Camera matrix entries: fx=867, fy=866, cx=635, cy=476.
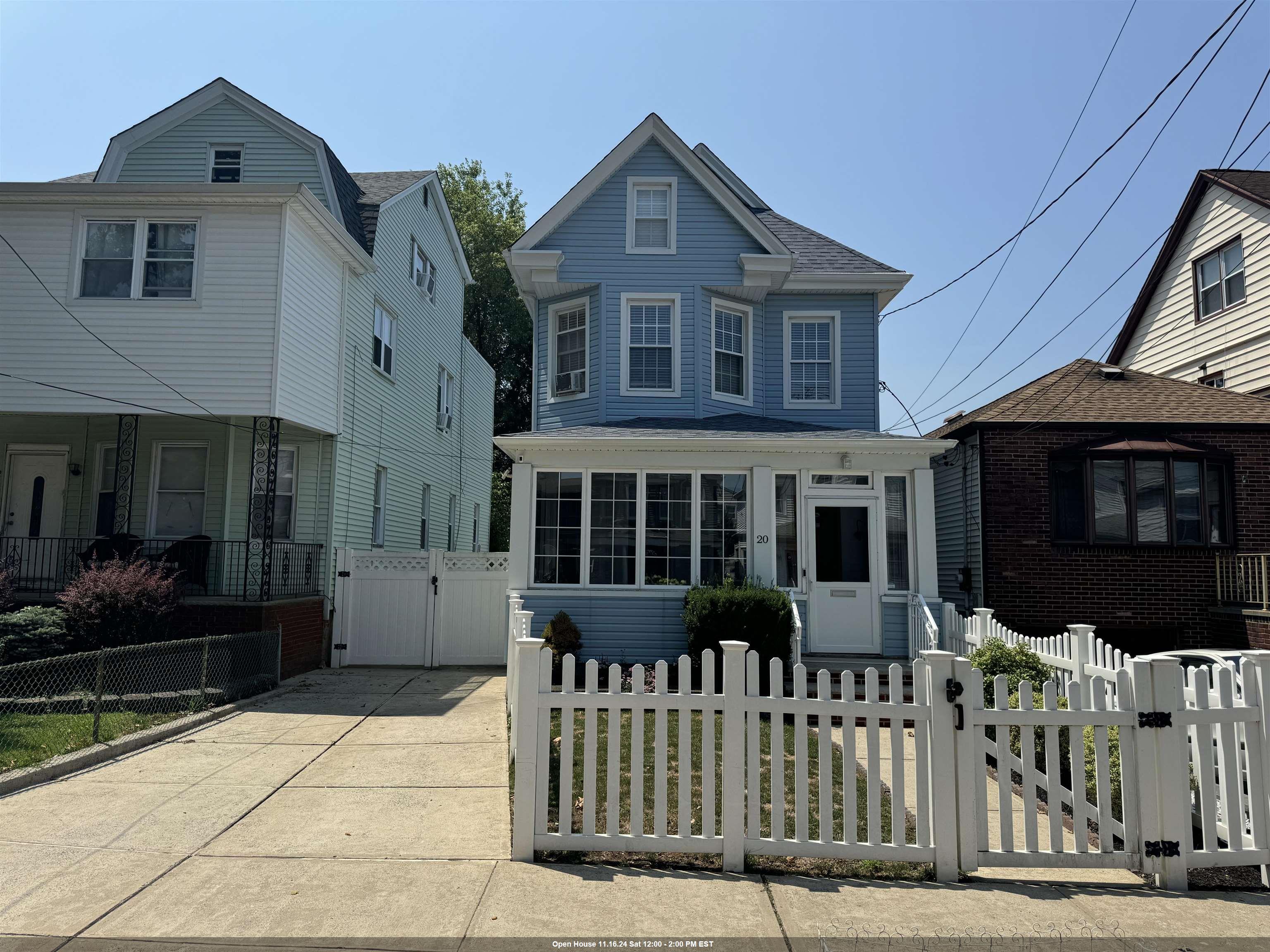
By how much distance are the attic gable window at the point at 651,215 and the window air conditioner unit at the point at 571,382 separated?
2.27 metres

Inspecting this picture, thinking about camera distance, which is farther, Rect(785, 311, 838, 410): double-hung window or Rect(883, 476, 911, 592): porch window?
Rect(785, 311, 838, 410): double-hung window

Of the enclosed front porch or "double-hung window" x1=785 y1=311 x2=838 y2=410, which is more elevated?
"double-hung window" x1=785 y1=311 x2=838 y2=410

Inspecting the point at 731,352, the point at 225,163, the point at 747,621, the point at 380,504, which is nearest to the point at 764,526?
the point at 747,621

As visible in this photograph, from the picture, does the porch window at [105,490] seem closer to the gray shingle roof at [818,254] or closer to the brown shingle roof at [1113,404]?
the gray shingle roof at [818,254]

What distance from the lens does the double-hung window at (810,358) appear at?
15070 millimetres

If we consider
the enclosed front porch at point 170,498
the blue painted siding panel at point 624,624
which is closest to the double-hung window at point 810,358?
the blue painted siding panel at point 624,624

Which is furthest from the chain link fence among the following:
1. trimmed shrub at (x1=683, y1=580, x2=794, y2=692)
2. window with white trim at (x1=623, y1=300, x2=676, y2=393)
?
window with white trim at (x1=623, y1=300, x2=676, y2=393)

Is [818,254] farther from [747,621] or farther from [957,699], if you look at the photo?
[957,699]

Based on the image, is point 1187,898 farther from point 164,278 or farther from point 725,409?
point 164,278

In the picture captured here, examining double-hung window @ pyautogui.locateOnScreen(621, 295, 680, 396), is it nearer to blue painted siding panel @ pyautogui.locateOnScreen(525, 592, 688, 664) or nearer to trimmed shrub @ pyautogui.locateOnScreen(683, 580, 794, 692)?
blue painted siding panel @ pyautogui.locateOnScreen(525, 592, 688, 664)

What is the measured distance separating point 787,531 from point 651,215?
605cm

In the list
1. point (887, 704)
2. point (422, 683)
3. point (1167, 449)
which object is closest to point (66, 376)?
point (422, 683)

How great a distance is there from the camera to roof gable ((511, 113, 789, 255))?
1455cm

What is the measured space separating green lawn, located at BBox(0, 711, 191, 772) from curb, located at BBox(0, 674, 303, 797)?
0.13 metres
